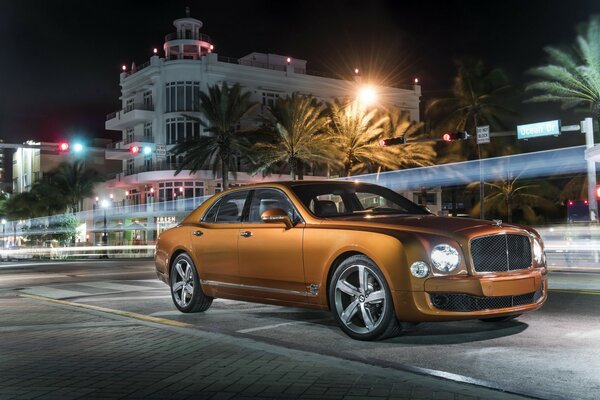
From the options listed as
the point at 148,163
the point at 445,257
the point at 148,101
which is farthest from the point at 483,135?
the point at 148,101

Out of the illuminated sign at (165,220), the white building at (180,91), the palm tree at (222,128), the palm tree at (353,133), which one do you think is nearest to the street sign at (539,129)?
the palm tree at (353,133)

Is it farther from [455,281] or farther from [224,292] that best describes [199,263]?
[455,281]

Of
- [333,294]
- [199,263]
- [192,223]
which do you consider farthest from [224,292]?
[333,294]

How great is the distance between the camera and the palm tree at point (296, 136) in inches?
1785

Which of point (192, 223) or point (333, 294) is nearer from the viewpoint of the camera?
point (333, 294)

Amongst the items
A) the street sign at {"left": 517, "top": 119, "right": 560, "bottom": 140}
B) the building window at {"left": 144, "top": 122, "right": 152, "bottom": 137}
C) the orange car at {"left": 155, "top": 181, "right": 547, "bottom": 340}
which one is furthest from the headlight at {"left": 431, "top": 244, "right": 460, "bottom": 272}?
the building window at {"left": 144, "top": 122, "right": 152, "bottom": 137}

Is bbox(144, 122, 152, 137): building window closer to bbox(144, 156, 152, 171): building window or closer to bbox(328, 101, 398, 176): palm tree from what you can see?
bbox(144, 156, 152, 171): building window

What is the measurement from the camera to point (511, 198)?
60.4m

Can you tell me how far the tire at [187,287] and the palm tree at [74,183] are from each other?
63.3m

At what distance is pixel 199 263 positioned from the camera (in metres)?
8.20

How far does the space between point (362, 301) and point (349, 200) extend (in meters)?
1.62

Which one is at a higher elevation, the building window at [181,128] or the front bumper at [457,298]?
the building window at [181,128]

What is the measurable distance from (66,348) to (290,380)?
8.59ft

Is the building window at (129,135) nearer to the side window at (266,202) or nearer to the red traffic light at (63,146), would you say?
the red traffic light at (63,146)
